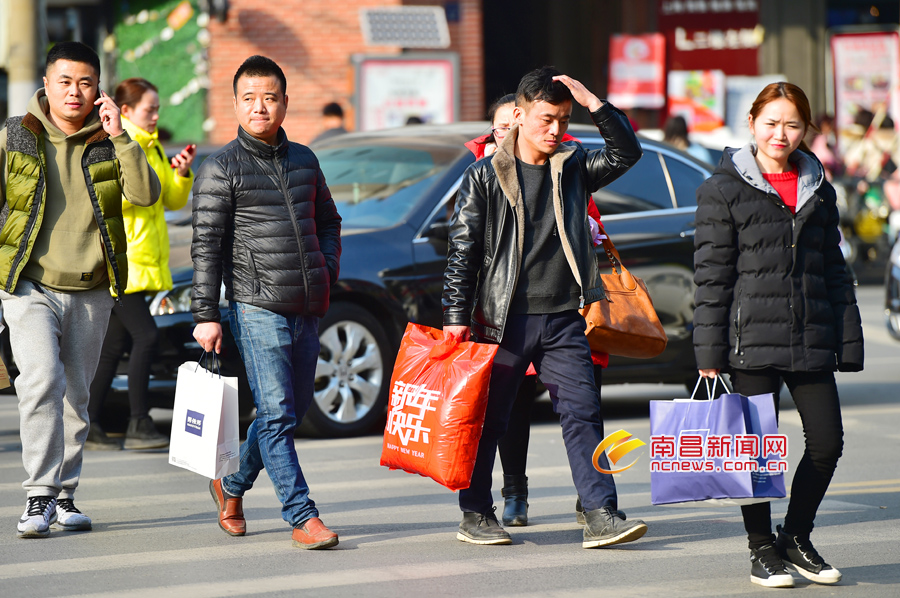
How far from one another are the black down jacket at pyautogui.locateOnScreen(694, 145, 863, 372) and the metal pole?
→ 297 inches

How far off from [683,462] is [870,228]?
13931 mm

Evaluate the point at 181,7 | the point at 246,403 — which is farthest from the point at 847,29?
the point at 246,403

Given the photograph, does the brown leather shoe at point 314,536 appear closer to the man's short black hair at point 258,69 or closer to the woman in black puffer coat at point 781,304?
the woman in black puffer coat at point 781,304

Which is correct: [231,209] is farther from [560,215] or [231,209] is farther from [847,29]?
[847,29]

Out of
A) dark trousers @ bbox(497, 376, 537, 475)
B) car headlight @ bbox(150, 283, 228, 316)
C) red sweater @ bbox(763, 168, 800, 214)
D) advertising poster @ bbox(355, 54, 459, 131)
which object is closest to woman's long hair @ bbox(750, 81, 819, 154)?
red sweater @ bbox(763, 168, 800, 214)

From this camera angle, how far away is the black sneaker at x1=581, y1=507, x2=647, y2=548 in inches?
207

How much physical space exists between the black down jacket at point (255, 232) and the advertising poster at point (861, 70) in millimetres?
18091

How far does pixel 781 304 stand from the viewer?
4.86 m

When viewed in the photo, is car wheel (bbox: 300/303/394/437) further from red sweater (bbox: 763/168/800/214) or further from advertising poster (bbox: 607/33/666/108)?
advertising poster (bbox: 607/33/666/108)

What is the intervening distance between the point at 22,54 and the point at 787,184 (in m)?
7.78

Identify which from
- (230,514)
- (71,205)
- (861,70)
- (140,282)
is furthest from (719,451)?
(861,70)

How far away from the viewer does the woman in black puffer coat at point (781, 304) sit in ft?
16.0

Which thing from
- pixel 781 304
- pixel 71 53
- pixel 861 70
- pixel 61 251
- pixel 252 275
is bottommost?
pixel 781 304

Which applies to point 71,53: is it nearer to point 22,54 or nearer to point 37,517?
point 37,517
